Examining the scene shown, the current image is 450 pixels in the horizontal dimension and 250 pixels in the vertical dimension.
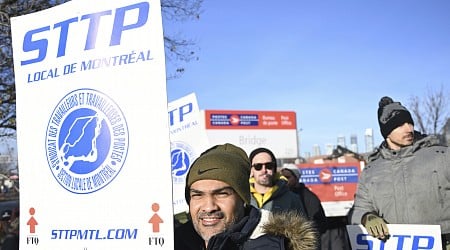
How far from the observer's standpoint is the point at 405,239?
127 inches

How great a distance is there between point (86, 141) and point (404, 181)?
79.6 inches

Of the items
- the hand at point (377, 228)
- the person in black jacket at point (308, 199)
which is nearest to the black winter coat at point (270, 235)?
the hand at point (377, 228)

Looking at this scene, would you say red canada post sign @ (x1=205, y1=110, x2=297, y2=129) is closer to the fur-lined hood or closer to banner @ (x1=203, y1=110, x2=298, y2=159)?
banner @ (x1=203, y1=110, x2=298, y2=159)

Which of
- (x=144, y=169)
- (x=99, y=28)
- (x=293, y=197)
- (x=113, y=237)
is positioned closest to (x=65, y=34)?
(x=99, y=28)

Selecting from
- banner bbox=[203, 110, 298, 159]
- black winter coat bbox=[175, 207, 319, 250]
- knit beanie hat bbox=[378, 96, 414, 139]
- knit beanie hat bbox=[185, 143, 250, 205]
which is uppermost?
banner bbox=[203, 110, 298, 159]

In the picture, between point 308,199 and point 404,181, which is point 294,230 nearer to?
point 404,181

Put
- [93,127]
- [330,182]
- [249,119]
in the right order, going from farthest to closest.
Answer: [249,119] → [330,182] → [93,127]

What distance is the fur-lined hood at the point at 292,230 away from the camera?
2.08 m

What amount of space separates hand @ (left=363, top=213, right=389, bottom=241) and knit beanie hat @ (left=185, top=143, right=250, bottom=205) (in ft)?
4.08

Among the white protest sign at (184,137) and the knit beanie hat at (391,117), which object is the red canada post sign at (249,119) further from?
the knit beanie hat at (391,117)

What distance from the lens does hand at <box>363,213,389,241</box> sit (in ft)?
10.6

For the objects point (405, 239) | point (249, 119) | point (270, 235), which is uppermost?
point (249, 119)

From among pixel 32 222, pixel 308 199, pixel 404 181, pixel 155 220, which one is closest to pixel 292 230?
pixel 155 220

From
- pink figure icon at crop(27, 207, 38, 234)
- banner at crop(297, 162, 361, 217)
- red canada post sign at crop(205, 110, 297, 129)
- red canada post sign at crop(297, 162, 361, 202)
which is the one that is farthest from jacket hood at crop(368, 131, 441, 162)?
red canada post sign at crop(205, 110, 297, 129)
